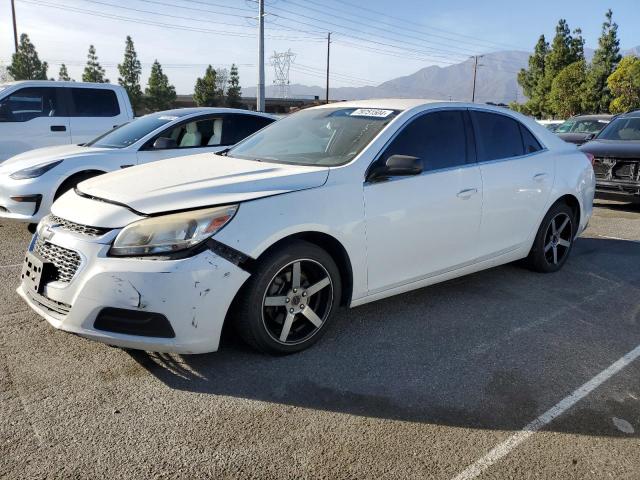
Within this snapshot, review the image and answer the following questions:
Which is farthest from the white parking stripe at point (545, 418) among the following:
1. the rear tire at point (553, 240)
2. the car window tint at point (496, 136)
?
the car window tint at point (496, 136)

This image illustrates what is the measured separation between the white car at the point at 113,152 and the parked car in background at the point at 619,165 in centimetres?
565

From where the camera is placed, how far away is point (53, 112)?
30.1 feet

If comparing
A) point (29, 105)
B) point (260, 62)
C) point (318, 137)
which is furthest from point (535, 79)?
point (318, 137)

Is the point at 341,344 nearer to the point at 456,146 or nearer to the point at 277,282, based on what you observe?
the point at 277,282

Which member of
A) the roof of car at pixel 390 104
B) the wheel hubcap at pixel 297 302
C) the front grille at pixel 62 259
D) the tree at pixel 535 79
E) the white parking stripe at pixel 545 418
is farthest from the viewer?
the tree at pixel 535 79

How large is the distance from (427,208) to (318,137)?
3.22 ft

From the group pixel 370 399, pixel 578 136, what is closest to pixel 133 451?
pixel 370 399

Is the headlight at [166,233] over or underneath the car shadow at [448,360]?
over

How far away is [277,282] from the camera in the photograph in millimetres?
3330

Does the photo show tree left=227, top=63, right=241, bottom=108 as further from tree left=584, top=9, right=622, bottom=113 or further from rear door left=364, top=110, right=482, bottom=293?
rear door left=364, top=110, right=482, bottom=293

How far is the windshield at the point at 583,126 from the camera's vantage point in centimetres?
1445

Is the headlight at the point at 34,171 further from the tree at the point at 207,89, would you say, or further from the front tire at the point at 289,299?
the tree at the point at 207,89

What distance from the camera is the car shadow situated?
9.66 feet

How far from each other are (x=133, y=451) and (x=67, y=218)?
58.2 inches
